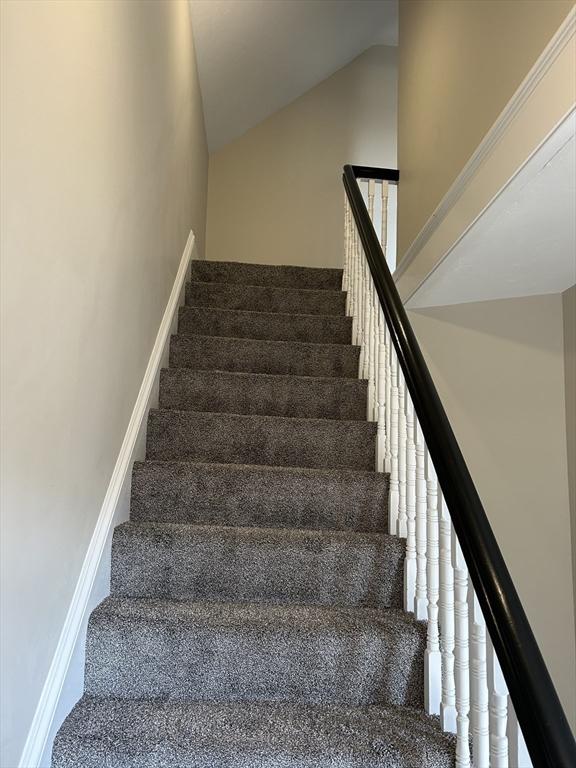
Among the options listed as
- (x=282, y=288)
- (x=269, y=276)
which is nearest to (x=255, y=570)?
(x=282, y=288)

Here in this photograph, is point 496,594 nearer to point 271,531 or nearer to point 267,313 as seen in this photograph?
point 271,531

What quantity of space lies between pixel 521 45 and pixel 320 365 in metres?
1.45

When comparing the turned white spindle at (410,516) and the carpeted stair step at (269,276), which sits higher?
the carpeted stair step at (269,276)

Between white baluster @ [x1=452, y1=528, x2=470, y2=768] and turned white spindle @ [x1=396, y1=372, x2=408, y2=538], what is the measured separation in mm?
497

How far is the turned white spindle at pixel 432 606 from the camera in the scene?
1.37 meters

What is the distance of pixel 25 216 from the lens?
1055mm

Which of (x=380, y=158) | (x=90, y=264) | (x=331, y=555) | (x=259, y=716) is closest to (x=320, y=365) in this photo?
(x=331, y=555)

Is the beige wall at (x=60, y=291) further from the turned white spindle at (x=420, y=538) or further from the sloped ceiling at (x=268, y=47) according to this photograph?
the sloped ceiling at (x=268, y=47)

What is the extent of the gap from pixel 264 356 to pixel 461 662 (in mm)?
1751

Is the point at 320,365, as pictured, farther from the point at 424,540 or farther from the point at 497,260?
the point at 424,540

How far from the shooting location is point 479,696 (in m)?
1.12

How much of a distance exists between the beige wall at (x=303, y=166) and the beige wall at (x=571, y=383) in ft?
7.15

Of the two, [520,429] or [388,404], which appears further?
[520,429]

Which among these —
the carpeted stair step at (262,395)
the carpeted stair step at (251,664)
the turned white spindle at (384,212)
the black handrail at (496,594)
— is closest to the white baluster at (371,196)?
the turned white spindle at (384,212)
